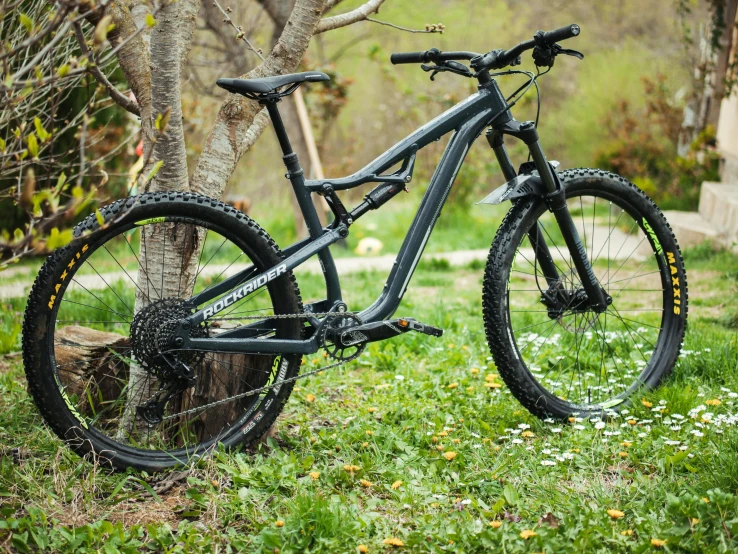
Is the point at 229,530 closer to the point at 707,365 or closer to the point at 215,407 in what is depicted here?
the point at 215,407

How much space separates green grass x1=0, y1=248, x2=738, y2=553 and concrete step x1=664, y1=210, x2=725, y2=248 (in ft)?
10.8

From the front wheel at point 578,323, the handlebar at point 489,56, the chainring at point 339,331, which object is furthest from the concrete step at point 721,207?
the chainring at point 339,331

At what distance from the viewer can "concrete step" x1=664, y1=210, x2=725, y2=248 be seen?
650 centimetres

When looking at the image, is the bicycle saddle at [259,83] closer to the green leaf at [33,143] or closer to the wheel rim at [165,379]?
the wheel rim at [165,379]

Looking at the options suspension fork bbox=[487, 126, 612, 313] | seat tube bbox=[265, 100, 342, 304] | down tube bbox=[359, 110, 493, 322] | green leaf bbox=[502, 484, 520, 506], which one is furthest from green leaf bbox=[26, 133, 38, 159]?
suspension fork bbox=[487, 126, 612, 313]

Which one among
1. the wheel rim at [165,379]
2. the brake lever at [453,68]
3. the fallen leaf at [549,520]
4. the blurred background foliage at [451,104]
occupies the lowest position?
the fallen leaf at [549,520]

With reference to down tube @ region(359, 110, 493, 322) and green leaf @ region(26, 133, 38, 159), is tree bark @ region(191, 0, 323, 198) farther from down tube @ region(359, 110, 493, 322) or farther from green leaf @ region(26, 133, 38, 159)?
green leaf @ region(26, 133, 38, 159)

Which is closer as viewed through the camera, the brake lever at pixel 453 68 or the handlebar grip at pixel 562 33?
the handlebar grip at pixel 562 33

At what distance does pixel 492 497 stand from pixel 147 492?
1118mm

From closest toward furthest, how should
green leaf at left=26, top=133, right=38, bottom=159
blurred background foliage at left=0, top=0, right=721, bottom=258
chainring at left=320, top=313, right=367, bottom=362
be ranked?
green leaf at left=26, top=133, right=38, bottom=159
chainring at left=320, top=313, right=367, bottom=362
blurred background foliage at left=0, top=0, right=721, bottom=258

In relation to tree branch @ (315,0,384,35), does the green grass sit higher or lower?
lower

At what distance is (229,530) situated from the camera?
2.24 m

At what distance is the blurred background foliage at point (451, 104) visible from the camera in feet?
25.6

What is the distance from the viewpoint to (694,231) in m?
6.66
